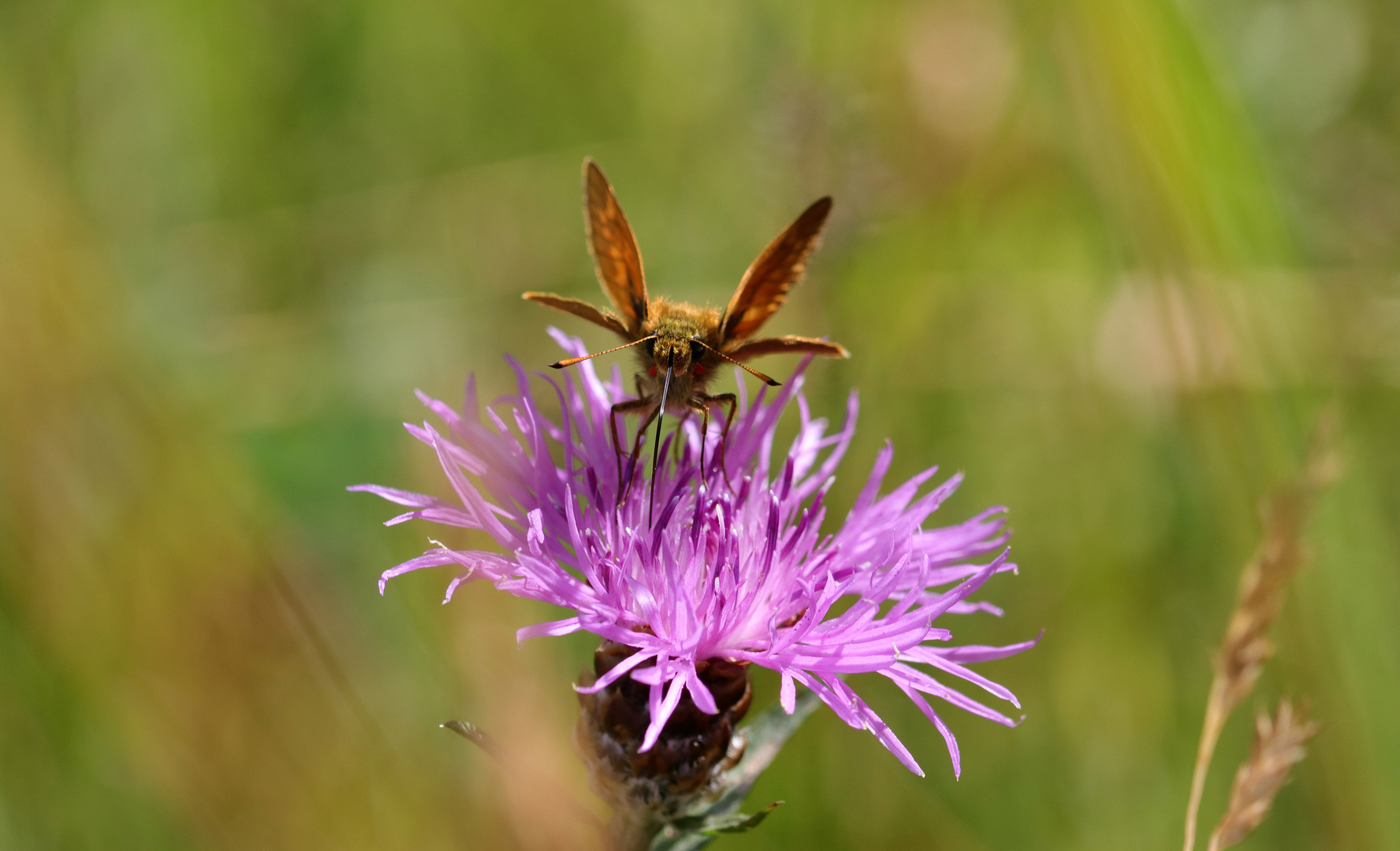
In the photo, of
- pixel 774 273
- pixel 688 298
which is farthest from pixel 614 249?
pixel 688 298

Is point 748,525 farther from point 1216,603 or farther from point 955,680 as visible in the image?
point 1216,603

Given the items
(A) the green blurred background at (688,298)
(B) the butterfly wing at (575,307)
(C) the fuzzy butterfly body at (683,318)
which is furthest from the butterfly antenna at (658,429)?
(A) the green blurred background at (688,298)

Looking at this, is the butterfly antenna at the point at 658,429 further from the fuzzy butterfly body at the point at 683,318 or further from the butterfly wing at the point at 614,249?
the butterfly wing at the point at 614,249

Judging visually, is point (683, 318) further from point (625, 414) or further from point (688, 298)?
point (688, 298)

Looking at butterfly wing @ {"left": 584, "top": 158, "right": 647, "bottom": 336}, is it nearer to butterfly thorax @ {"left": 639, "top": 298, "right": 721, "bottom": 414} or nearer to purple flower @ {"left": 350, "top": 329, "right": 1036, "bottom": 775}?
butterfly thorax @ {"left": 639, "top": 298, "right": 721, "bottom": 414}

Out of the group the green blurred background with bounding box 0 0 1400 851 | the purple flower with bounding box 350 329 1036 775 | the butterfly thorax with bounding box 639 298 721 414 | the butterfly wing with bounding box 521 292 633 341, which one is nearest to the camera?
the purple flower with bounding box 350 329 1036 775

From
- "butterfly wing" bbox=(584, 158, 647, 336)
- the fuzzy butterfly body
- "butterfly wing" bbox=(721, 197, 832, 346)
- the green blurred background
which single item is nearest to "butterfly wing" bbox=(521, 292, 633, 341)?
the fuzzy butterfly body

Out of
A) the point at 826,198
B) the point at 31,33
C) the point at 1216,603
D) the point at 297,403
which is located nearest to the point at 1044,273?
the point at 1216,603
